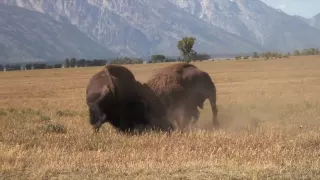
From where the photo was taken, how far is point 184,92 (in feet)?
55.8

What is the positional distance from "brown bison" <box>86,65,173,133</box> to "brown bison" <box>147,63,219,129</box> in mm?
838

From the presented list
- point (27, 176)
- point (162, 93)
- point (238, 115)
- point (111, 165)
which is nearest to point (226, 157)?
point (111, 165)

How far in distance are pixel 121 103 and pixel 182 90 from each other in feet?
9.34

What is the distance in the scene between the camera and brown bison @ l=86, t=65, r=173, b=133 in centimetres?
1475

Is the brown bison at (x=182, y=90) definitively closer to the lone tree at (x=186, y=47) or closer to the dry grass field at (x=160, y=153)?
the dry grass field at (x=160, y=153)

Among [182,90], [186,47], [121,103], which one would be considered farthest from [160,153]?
[186,47]

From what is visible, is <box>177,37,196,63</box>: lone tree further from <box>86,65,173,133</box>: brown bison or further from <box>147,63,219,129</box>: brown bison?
<box>86,65,173,133</box>: brown bison

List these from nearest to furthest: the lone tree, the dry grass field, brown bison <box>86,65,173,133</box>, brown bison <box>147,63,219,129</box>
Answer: the dry grass field → brown bison <box>86,65,173,133</box> → brown bison <box>147,63,219,129</box> → the lone tree

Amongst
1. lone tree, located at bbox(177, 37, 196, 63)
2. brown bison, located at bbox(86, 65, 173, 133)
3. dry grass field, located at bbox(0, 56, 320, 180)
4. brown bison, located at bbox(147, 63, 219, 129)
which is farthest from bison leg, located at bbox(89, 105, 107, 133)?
lone tree, located at bbox(177, 37, 196, 63)

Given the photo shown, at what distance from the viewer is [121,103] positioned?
48.5 ft

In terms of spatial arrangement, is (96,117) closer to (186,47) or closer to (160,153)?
(160,153)

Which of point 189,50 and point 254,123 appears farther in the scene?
point 189,50

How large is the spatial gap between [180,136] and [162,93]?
275 centimetres

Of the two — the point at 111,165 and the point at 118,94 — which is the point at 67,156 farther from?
the point at 118,94
